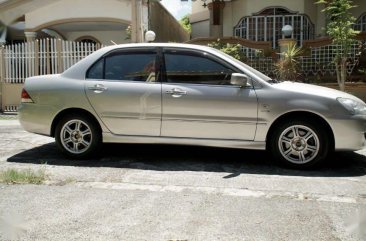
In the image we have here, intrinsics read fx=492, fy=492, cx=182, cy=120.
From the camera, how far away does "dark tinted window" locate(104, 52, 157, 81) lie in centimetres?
659

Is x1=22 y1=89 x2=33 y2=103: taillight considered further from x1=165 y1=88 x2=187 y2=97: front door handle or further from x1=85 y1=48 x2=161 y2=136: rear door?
x1=165 y1=88 x2=187 y2=97: front door handle

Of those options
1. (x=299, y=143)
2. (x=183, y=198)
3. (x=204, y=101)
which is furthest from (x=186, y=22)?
(x=183, y=198)

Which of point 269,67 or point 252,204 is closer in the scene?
point 252,204

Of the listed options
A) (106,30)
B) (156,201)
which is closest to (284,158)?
(156,201)

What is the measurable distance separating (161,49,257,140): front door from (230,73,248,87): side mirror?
0.10 meters

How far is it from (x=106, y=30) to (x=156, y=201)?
1613 centimetres

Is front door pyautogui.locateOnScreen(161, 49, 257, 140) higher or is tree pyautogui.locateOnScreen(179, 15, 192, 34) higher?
tree pyautogui.locateOnScreen(179, 15, 192, 34)

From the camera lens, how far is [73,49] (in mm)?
14133

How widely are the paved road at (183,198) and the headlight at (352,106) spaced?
0.76m

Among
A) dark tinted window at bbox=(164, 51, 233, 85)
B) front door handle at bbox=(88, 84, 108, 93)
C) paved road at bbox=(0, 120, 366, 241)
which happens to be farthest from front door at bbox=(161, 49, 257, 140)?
front door handle at bbox=(88, 84, 108, 93)

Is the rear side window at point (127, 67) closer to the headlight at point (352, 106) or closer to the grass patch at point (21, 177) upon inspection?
the grass patch at point (21, 177)

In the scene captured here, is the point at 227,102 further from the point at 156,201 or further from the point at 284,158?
the point at 156,201

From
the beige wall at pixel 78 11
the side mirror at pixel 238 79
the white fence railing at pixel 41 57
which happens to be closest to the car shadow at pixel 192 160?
the side mirror at pixel 238 79

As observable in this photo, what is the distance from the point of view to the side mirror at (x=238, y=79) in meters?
6.17
